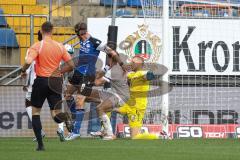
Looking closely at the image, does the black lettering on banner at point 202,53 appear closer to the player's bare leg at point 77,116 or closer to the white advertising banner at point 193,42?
the white advertising banner at point 193,42

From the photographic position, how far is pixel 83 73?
59.2 feet

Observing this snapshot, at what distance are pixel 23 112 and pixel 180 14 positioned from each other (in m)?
4.29

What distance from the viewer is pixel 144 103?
60.6 ft

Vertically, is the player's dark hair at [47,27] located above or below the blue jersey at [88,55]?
above

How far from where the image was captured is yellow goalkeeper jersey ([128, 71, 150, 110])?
60.3 feet

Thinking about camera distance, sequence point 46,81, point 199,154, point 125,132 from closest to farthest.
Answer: point 199,154 < point 46,81 < point 125,132

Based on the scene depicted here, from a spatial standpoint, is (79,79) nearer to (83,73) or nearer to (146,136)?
(83,73)

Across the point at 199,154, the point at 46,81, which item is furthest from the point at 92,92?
the point at 199,154

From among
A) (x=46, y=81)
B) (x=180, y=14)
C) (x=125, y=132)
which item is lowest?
(x=125, y=132)

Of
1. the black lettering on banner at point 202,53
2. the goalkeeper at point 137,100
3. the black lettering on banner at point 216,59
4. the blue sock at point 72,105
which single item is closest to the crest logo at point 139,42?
the black lettering on banner at point 202,53

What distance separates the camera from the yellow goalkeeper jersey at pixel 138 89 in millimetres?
18391

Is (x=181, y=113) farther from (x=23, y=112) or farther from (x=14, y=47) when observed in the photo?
(x=14, y=47)

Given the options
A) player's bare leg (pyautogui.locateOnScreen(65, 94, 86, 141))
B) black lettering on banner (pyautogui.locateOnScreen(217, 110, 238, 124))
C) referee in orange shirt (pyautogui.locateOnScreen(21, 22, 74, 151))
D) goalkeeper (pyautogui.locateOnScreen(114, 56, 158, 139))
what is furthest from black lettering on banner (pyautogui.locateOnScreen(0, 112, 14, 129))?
referee in orange shirt (pyautogui.locateOnScreen(21, 22, 74, 151))

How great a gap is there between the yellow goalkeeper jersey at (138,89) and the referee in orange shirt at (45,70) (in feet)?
12.1
